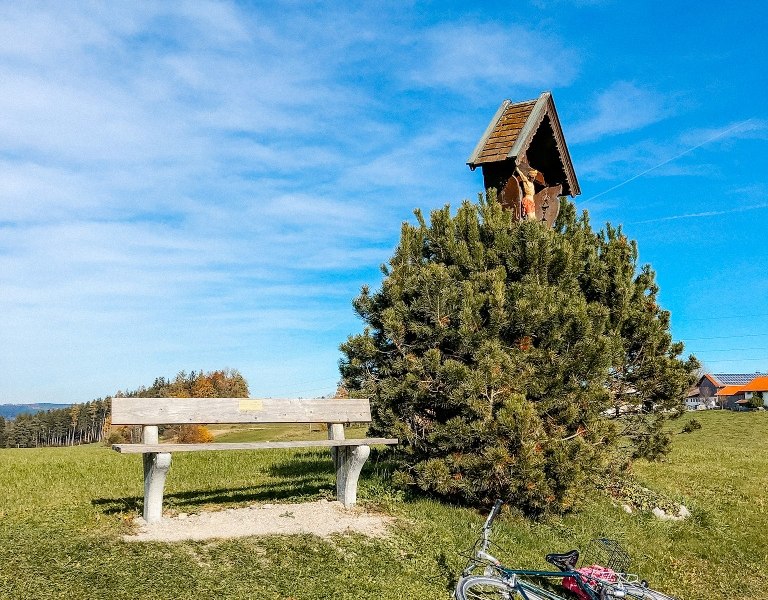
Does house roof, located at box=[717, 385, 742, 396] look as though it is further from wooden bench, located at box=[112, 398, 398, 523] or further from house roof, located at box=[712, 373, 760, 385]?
wooden bench, located at box=[112, 398, 398, 523]

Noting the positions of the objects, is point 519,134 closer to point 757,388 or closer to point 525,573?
point 525,573

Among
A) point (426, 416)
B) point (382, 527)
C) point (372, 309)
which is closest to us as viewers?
point (382, 527)

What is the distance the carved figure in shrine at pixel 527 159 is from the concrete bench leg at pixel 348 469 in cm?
409

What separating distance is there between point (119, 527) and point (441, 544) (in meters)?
3.24

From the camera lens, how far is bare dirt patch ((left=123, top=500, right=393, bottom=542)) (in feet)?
20.5

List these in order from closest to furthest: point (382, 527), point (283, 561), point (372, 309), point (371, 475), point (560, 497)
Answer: point (283, 561)
point (382, 527)
point (560, 497)
point (372, 309)
point (371, 475)

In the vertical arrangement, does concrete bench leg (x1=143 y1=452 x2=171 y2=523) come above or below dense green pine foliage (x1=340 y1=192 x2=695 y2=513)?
below

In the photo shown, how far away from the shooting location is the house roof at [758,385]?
258ft

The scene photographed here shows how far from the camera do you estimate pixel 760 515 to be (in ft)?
33.3

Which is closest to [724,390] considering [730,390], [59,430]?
[730,390]

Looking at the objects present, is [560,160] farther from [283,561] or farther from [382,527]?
[283,561]

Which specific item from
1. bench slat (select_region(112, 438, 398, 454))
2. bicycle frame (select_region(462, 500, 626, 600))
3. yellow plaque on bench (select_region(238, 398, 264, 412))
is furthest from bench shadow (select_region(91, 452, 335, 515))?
bicycle frame (select_region(462, 500, 626, 600))

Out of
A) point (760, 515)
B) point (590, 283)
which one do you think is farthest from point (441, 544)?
point (760, 515)

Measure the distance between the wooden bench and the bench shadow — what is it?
73 centimetres
